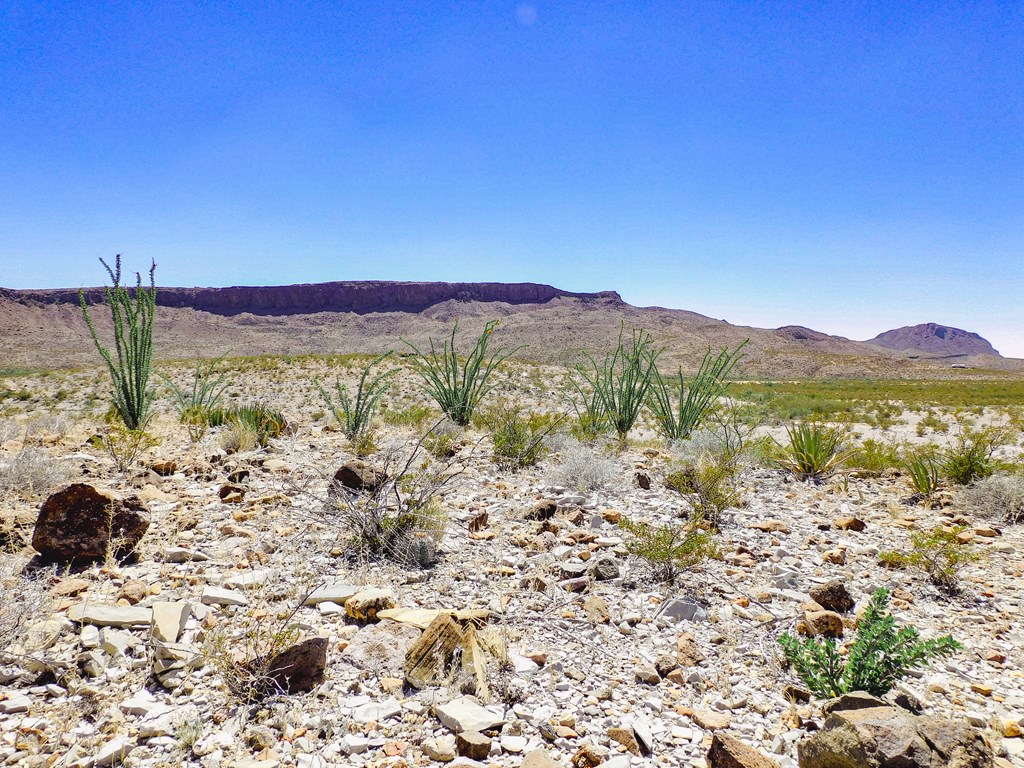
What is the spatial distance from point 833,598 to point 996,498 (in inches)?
132

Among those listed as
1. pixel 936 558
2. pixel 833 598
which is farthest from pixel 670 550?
pixel 936 558

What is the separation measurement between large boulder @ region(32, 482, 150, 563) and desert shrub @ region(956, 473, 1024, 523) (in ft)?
24.2

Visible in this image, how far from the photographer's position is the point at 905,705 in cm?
270

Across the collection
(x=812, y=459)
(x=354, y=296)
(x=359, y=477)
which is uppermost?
(x=354, y=296)

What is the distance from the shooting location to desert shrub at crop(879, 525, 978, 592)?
409 cm

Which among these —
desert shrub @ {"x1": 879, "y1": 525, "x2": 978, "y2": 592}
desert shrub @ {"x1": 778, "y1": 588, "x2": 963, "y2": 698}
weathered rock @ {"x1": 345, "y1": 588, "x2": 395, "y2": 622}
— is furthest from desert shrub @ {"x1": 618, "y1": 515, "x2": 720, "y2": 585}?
weathered rock @ {"x1": 345, "y1": 588, "x2": 395, "y2": 622}

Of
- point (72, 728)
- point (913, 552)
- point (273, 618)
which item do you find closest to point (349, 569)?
point (273, 618)

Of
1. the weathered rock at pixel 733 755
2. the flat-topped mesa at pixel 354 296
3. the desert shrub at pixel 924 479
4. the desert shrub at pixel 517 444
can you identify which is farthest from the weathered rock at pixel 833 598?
the flat-topped mesa at pixel 354 296

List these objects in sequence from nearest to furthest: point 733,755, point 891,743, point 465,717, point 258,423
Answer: point 891,743, point 733,755, point 465,717, point 258,423

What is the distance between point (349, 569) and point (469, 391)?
285 inches

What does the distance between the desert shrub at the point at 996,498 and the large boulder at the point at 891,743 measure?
449cm

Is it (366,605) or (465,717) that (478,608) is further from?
(465,717)

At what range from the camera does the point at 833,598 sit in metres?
3.80

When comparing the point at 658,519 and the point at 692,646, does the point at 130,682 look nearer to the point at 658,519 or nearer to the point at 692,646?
the point at 692,646
